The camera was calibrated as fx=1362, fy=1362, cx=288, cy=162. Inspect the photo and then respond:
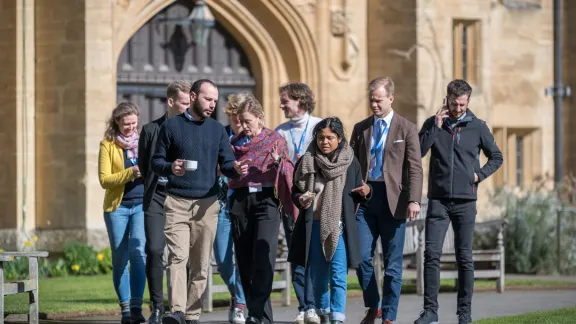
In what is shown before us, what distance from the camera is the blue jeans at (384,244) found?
35.1 ft

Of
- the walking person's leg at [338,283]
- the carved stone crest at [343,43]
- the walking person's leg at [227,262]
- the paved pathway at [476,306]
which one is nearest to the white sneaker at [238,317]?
the walking person's leg at [227,262]

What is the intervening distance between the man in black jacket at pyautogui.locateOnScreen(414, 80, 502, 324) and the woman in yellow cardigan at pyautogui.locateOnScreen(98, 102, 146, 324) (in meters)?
2.36

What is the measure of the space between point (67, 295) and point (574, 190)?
9518 millimetres

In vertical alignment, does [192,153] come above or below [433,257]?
above

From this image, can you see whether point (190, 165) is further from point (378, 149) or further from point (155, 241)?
point (378, 149)

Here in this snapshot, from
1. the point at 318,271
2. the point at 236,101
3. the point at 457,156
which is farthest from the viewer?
the point at 236,101

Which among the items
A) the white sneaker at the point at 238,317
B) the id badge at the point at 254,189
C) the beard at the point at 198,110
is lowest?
the white sneaker at the point at 238,317

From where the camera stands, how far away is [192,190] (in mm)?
10242

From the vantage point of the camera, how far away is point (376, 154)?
10953 millimetres

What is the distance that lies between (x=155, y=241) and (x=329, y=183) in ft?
4.73

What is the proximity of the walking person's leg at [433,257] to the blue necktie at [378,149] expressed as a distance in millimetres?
523

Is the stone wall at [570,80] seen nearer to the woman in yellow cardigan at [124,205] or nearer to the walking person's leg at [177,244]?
the woman in yellow cardigan at [124,205]

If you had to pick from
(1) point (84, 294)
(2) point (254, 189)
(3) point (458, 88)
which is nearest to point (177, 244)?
(2) point (254, 189)

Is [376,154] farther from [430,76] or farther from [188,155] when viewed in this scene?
[430,76]
